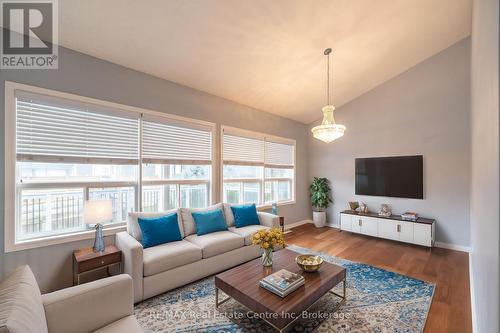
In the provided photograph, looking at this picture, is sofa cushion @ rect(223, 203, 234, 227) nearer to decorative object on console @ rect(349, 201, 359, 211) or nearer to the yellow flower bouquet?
the yellow flower bouquet

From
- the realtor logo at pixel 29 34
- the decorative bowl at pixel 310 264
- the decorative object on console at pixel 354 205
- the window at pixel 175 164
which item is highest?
the realtor logo at pixel 29 34

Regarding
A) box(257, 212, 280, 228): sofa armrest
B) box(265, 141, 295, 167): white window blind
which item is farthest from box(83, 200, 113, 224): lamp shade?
box(265, 141, 295, 167): white window blind

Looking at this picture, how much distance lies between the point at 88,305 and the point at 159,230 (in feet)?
4.84

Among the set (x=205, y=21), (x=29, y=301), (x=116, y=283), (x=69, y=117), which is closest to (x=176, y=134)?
(x=69, y=117)

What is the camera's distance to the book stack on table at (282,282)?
1953mm

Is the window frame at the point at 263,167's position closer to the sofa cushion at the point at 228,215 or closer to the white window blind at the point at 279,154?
the white window blind at the point at 279,154

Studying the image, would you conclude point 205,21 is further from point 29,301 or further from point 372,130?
point 372,130

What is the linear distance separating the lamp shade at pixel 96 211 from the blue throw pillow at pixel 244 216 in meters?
1.92

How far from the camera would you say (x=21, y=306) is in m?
1.10

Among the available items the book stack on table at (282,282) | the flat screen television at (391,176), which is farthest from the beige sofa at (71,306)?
the flat screen television at (391,176)

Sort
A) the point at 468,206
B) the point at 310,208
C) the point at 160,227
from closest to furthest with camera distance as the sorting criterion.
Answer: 1. the point at 160,227
2. the point at 468,206
3. the point at 310,208

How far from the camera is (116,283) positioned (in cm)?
160

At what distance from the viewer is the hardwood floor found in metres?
2.25

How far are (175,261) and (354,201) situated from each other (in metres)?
4.37
